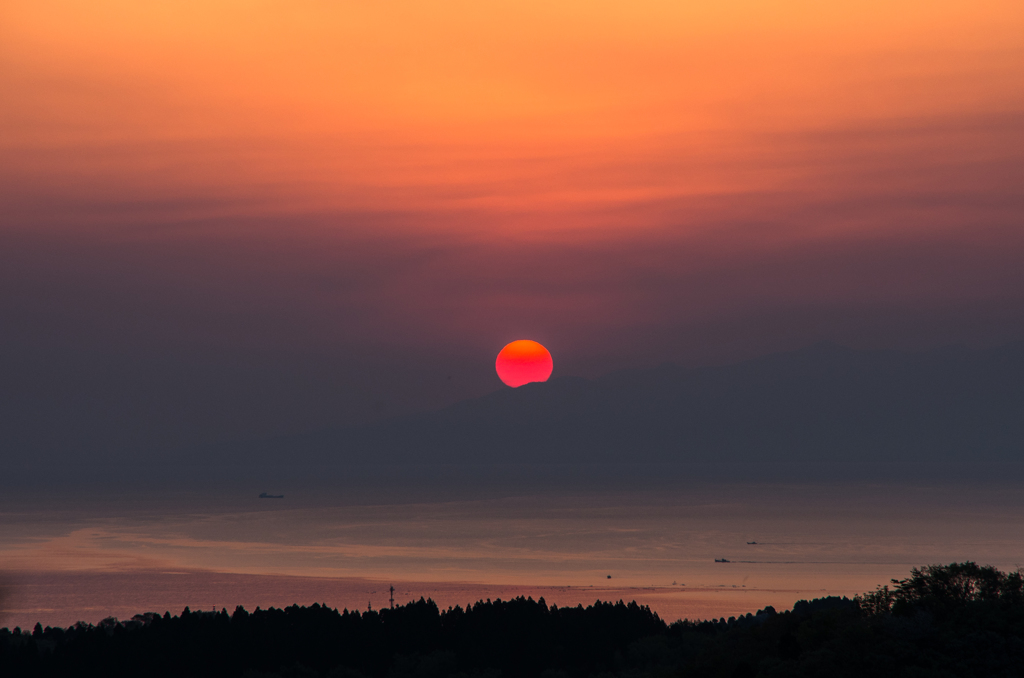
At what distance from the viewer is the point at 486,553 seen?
12088cm

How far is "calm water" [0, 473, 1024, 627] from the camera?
3688 inches

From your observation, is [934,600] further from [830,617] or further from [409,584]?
[409,584]

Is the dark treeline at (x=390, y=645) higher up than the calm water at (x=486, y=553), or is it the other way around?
the calm water at (x=486, y=553)

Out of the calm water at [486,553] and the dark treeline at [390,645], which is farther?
the calm water at [486,553]

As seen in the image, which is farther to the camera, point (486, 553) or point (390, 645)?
point (486, 553)

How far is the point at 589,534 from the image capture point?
457 feet

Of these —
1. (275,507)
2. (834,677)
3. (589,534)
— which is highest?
(275,507)

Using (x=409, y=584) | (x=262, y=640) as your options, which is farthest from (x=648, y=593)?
(x=262, y=640)

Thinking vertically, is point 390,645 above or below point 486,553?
below

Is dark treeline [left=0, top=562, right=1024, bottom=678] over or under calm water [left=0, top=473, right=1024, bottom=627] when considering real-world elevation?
under

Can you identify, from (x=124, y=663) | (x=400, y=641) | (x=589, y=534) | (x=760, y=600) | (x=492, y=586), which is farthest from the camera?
(x=589, y=534)

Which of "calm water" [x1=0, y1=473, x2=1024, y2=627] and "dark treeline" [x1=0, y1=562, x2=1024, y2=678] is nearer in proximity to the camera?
"dark treeline" [x1=0, y1=562, x2=1024, y2=678]

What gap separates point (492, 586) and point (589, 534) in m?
43.2

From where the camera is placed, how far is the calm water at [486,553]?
93688 millimetres
